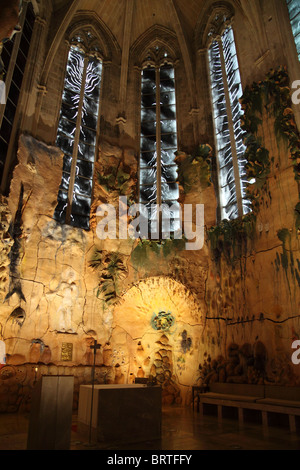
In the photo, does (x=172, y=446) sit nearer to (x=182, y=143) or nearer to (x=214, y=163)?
(x=214, y=163)

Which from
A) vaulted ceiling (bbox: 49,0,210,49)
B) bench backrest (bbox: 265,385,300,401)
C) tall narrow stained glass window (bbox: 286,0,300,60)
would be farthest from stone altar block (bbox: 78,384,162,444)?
vaulted ceiling (bbox: 49,0,210,49)

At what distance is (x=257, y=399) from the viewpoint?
21.5 ft

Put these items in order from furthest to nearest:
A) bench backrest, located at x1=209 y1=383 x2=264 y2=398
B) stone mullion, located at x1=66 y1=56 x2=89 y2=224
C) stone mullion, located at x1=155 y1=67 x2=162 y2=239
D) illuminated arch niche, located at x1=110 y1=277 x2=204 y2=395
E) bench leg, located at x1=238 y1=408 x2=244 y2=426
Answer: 1. stone mullion, located at x1=155 y1=67 x2=162 y2=239
2. stone mullion, located at x1=66 y1=56 x2=89 y2=224
3. illuminated arch niche, located at x1=110 y1=277 x2=204 y2=395
4. bench backrest, located at x1=209 y1=383 x2=264 y2=398
5. bench leg, located at x1=238 y1=408 x2=244 y2=426

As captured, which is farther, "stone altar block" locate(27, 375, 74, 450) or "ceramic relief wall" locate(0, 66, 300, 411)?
"ceramic relief wall" locate(0, 66, 300, 411)

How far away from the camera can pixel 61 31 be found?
39.4 feet

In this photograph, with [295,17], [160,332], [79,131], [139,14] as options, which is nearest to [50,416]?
[160,332]

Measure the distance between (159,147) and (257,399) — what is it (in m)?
8.52

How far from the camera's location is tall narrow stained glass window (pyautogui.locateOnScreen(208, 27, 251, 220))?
10188mm

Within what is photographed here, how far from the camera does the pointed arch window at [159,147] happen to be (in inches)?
442

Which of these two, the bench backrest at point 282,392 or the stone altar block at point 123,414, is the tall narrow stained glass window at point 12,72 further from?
the bench backrest at point 282,392

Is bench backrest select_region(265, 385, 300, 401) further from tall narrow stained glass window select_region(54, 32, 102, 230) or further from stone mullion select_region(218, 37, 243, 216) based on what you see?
tall narrow stained glass window select_region(54, 32, 102, 230)

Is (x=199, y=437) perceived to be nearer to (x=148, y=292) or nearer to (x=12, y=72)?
(x=148, y=292)

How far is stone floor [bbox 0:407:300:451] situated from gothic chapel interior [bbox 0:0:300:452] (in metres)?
0.81

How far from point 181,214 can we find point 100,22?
8.61 m
